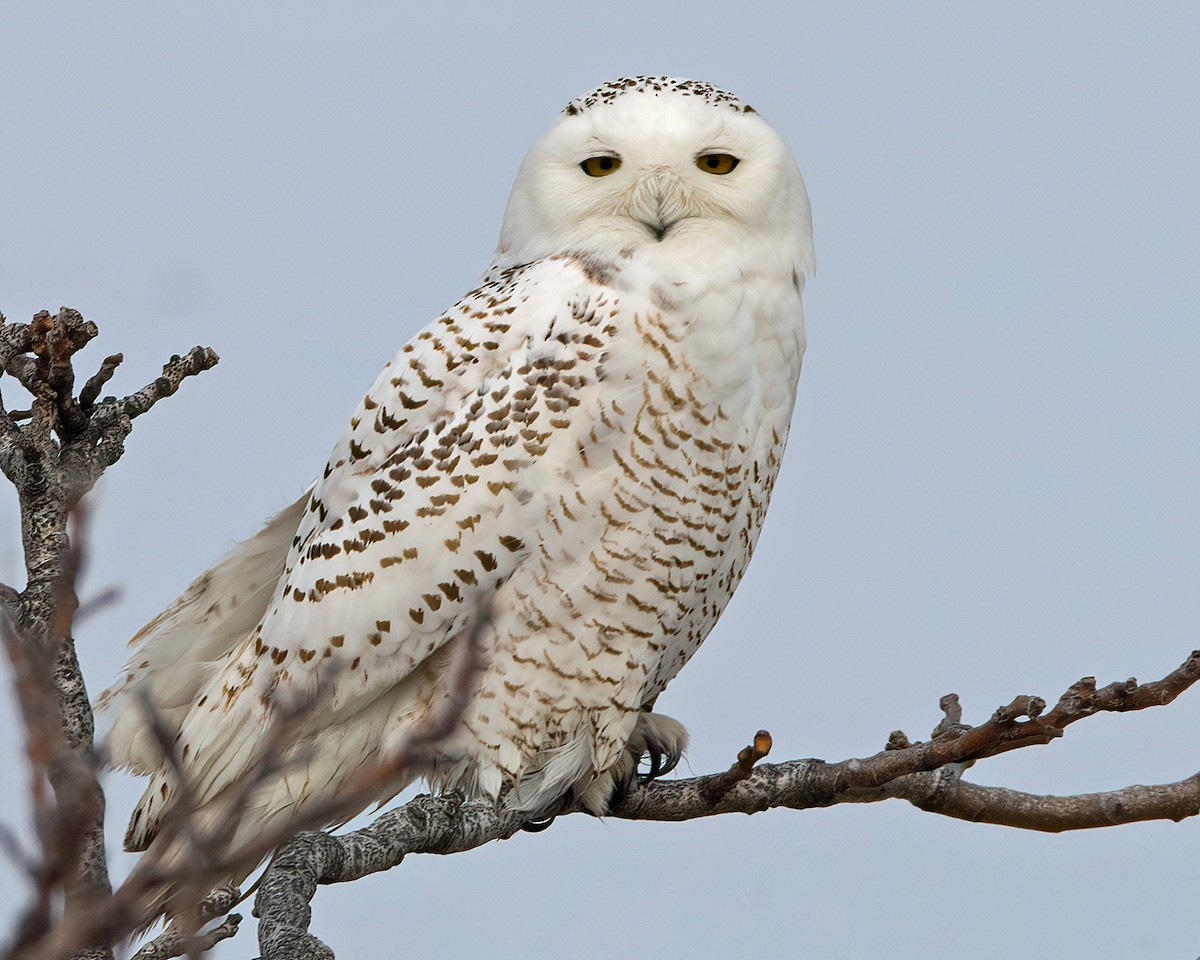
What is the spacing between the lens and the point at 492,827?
4.08 meters

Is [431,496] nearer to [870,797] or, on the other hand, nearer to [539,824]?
[539,824]

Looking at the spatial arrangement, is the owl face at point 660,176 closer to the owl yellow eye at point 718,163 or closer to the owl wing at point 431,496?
the owl yellow eye at point 718,163

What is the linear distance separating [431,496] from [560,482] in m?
0.36

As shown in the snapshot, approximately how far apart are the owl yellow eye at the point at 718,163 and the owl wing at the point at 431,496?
45 centimetres

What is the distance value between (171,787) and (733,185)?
2263 mm

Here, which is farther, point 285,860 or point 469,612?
point 469,612

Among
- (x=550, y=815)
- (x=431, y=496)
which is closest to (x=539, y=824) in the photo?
(x=550, y=815)

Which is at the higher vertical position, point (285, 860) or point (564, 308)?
point (564, 308)

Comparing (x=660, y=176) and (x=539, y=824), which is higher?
(x=660, y=176)

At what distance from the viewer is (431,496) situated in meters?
4.12

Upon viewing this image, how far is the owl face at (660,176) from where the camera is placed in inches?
165

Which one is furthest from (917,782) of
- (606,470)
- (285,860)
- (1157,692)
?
(285,860)

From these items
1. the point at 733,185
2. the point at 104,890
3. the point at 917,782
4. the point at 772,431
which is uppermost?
the point at 733,185

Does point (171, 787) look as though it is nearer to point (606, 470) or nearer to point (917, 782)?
point (606, 470)
